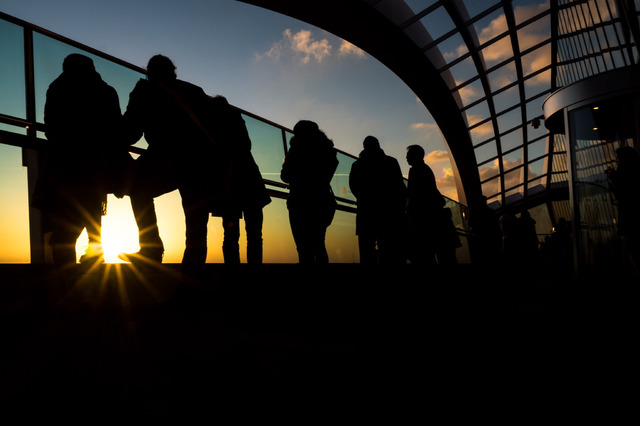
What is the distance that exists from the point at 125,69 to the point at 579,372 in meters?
4.46

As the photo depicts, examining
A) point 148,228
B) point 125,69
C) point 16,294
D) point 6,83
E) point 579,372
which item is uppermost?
point 125,69

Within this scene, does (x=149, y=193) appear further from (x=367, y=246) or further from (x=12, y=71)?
(x=367, y=246)

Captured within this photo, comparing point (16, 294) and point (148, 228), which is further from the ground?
point (148, 228)

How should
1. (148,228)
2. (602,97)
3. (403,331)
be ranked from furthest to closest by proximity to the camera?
(602,97)
(148,228)
(403,331)

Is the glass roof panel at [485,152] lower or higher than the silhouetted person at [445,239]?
higher

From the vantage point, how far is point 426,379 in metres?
1.90

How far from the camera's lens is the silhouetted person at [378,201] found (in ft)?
16.6

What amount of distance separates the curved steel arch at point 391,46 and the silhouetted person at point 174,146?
6.22 meters

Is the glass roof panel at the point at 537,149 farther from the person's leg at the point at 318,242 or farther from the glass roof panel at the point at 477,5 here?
the person's leg at the point at 318,242

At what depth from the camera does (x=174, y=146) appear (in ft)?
10.2

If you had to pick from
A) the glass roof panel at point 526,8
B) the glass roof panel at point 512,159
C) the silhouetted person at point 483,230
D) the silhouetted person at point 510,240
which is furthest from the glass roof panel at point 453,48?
the glass roof panel at point 512,159

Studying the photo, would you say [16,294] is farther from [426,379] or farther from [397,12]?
[397,12]

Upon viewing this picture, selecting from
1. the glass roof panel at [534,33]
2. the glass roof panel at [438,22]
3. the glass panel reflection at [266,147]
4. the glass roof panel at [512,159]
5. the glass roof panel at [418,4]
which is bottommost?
the glass panel reflection at [266,147]

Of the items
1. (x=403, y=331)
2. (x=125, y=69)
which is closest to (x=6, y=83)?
(x=125, y=69)
